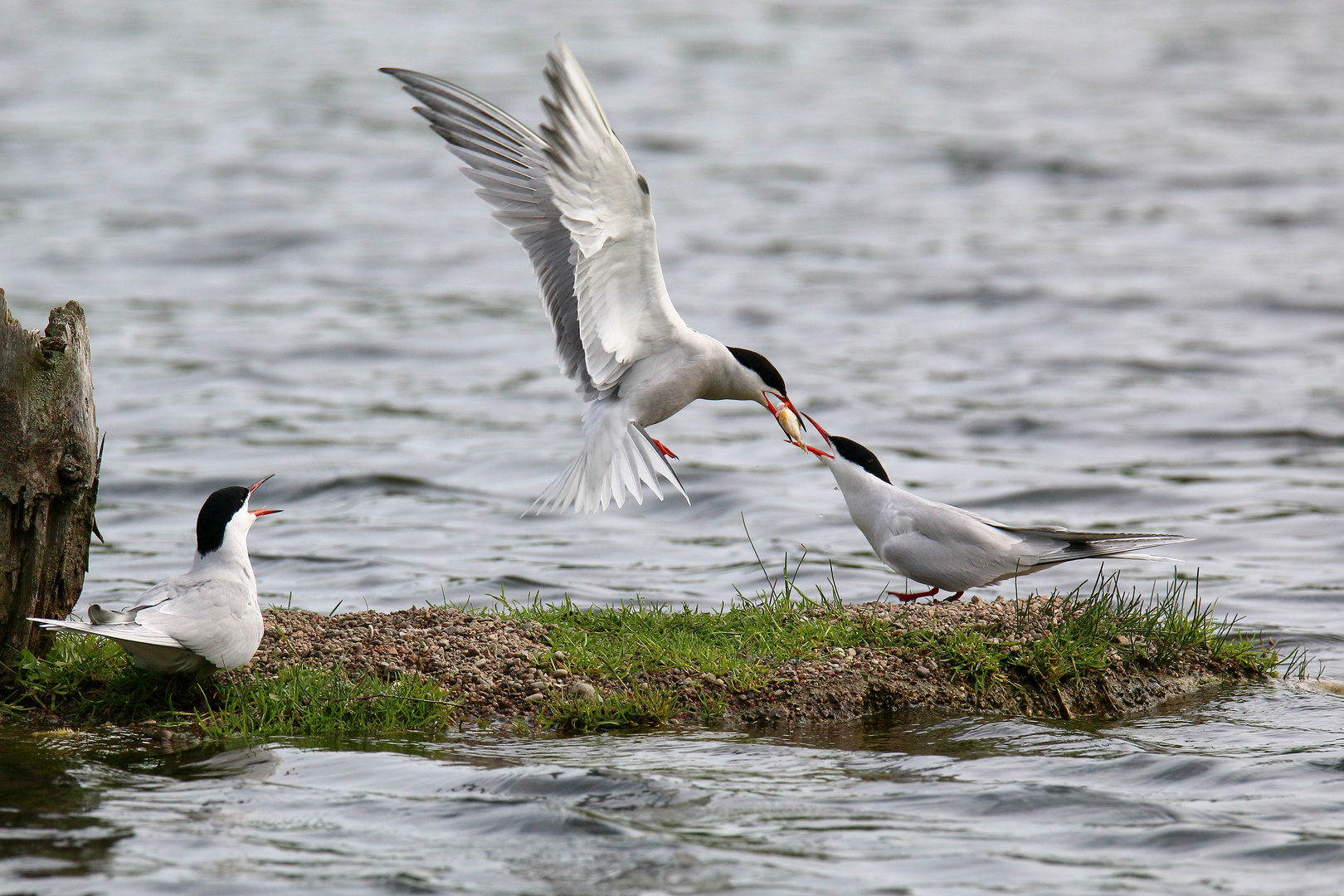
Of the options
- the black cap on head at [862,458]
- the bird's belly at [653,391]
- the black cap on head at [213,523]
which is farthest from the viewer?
the bird's belly at [653,391]

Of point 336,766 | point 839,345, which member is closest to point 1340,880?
point 336,766

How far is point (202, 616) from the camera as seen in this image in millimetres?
5406

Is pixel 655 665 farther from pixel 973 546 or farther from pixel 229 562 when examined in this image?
pixel 229 562

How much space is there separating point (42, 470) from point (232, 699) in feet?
3.69

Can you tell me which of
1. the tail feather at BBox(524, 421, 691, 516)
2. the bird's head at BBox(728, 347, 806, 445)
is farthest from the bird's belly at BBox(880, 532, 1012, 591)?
the bird's head at BBox(728, 347, 806, 445)

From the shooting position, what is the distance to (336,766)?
5406 mm

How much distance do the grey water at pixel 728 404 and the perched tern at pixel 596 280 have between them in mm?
1411

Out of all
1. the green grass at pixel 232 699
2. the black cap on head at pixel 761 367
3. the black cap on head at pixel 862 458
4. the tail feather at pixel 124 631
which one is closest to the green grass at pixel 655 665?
Answer: the green grass at pixel 232 699

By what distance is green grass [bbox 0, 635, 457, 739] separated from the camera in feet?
18.7

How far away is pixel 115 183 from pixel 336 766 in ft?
67.7

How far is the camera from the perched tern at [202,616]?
17.4 feet

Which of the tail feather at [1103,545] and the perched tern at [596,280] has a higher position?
the perched tern at [596,280]

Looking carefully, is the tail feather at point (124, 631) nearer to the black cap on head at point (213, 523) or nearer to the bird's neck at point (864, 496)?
the black cap on head at point (213, 523)

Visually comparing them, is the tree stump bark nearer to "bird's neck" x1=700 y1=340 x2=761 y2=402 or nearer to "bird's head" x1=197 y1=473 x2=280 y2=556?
"bird's head" x1=197 y1=473 x2=280 y2=556
